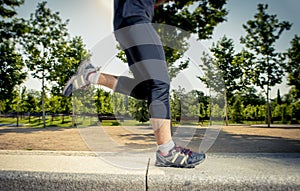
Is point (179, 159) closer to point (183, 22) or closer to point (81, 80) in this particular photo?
point (81, 80)

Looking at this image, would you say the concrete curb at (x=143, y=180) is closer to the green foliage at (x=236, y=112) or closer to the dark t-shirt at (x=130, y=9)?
the dark t-shirt at (x=130, y=9)

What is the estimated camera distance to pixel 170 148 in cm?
134

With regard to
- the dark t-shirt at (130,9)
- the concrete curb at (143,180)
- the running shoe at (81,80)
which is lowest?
the concrete curb at (143,180)

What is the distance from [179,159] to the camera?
4.28 feet

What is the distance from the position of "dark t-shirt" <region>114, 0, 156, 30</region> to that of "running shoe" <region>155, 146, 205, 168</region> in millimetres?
872

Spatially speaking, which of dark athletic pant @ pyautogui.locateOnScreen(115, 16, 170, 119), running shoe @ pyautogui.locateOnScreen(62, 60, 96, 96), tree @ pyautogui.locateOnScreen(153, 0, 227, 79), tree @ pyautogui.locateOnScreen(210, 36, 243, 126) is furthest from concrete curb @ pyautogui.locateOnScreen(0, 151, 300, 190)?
tree @ pyautogui.locateOnScreen(210, 36, 243, 126)

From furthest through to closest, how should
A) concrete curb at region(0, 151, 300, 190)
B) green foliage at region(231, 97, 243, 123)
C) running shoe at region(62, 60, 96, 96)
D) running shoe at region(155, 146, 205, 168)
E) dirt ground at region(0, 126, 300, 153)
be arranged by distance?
green foliage at region(231, 97, 243, 123) < dirt ground at region(0, 126, 300, 153) < running shoe at region(62, 60, 96, 96) < running shoe at region(155, 146, 205, 168) < concrete curb at region(0, 151, 300, 190)

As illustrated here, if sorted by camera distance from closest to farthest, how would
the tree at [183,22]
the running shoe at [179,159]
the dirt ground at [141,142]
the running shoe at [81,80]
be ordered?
the running shoe at [179,159]
the running shoe at [81,80]
the dirt ground at [141,142]
the tree at [183,22]

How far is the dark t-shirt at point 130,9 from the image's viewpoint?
4.47 ft

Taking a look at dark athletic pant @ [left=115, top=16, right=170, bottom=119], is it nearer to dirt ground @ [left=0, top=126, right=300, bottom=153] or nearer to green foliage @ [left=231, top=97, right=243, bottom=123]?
dirt ground @ [left=0, top=126, right=300, bottom=153]

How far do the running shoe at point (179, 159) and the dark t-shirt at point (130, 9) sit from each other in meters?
0.87

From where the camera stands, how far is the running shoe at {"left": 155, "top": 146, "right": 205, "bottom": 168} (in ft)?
4.21

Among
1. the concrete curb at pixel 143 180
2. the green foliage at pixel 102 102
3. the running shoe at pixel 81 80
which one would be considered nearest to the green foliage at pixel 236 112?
the green foliage at pixel 102 102

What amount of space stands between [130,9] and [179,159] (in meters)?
0.96
